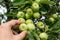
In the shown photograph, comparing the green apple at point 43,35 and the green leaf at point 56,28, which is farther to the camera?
the green leaf at point 56,28

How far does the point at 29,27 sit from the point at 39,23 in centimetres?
9

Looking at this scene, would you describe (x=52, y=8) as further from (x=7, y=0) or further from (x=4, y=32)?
(x=7, y=0)

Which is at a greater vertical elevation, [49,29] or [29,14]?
[29,14]

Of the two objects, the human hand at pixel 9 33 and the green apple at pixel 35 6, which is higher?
the green apple at pixel 35 6

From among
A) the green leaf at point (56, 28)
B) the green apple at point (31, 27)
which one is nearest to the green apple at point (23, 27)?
the green apple at point (31, 27)

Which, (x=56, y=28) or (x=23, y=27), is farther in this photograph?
(x=56, y=28)

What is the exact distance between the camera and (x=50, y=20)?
1.44 metres

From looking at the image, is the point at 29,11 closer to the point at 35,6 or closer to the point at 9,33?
the point at 35,6

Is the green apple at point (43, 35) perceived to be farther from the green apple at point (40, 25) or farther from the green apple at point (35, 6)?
the green apple at point (35, 6)

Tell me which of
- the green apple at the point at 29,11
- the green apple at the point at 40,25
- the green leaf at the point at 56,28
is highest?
the green apple at the point at 29,11

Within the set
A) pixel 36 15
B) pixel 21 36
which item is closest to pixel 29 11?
pixel 36 15

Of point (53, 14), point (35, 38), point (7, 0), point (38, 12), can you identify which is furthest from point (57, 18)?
point (7, 0)

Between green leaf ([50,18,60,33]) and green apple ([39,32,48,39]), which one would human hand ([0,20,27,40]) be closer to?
green apple ([39,32,48,39])

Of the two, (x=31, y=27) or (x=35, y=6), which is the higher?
(x=35, y=6)
